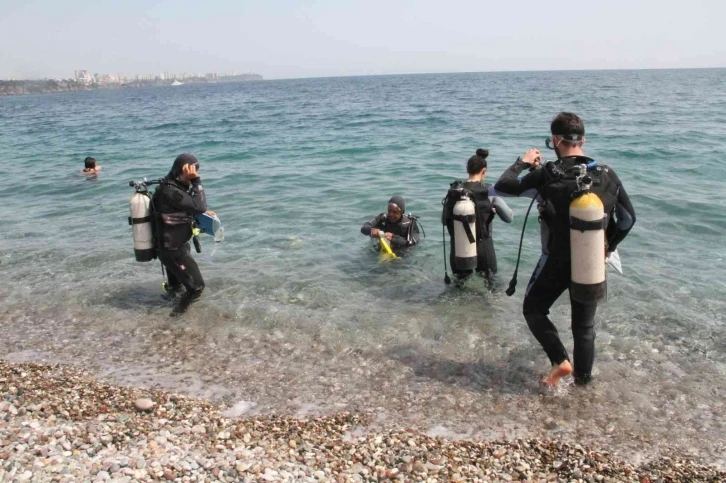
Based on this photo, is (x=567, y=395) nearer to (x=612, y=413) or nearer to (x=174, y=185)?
(x=612, y=413)

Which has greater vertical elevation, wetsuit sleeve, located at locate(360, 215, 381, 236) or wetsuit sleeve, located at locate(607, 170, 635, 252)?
wetsuit sleeve, located at locate(607, 170, 635, 252)

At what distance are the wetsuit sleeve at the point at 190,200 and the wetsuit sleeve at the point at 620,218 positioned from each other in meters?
4.35

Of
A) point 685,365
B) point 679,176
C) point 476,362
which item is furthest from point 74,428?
point 679,176

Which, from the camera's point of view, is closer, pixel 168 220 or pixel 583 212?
pixel 583 212

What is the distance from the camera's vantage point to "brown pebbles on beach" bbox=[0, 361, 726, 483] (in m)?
3.85

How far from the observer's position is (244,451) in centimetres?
412

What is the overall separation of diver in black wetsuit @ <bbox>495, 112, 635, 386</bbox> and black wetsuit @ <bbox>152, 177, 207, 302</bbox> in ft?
11.4

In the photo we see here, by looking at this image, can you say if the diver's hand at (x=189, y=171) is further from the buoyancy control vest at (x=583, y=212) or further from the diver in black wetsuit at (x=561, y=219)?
the buoyancy control vest at (x=583, y=212)

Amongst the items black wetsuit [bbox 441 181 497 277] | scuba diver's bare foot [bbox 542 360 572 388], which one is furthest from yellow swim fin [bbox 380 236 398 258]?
Result: scuba diver's bare foot [bbox 542 360 572 388]

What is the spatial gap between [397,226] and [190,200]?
3.62m

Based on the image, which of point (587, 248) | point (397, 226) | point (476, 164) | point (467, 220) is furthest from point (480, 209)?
point (587, 248)

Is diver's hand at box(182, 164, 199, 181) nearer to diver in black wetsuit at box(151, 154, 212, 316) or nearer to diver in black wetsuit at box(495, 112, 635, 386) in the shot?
diver in black wetsuit at box(151, 154, 212, 316)

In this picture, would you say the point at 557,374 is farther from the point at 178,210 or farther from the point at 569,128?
the point at 178,210

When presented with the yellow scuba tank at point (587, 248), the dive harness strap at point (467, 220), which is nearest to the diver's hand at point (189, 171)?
the dive harness strap at point (467, 220)
